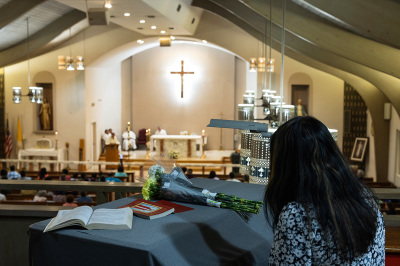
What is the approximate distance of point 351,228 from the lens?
1.98 metres

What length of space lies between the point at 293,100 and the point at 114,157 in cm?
599

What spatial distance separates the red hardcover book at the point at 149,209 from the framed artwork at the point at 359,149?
530 inches

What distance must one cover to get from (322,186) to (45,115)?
16.6 m

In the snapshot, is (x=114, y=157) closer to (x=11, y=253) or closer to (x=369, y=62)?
(x=369, y=62)

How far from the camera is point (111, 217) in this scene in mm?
2494

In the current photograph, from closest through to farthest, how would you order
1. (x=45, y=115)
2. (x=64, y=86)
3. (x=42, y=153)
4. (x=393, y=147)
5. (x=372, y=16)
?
(x=372, y=16)
(x=393, y=147)
(x=42, y=153)
(x=64, y=86)
(x=45, y=115)

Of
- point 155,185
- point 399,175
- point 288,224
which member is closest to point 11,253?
point 155,185

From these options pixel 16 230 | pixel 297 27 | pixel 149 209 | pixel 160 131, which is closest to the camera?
pixel 149 209

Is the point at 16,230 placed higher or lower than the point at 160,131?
lower

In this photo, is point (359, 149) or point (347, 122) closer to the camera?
point (359, 149)

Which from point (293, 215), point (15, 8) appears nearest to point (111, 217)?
point (293, 215)

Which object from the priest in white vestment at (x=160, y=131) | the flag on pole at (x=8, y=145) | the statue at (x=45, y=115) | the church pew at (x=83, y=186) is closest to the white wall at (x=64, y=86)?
the statue at (x=45, y=115)

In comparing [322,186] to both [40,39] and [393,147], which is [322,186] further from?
[40,39]

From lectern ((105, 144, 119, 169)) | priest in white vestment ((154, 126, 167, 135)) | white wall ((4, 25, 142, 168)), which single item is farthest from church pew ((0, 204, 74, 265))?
priest in white vestment ((154, 126, 167, 135))
